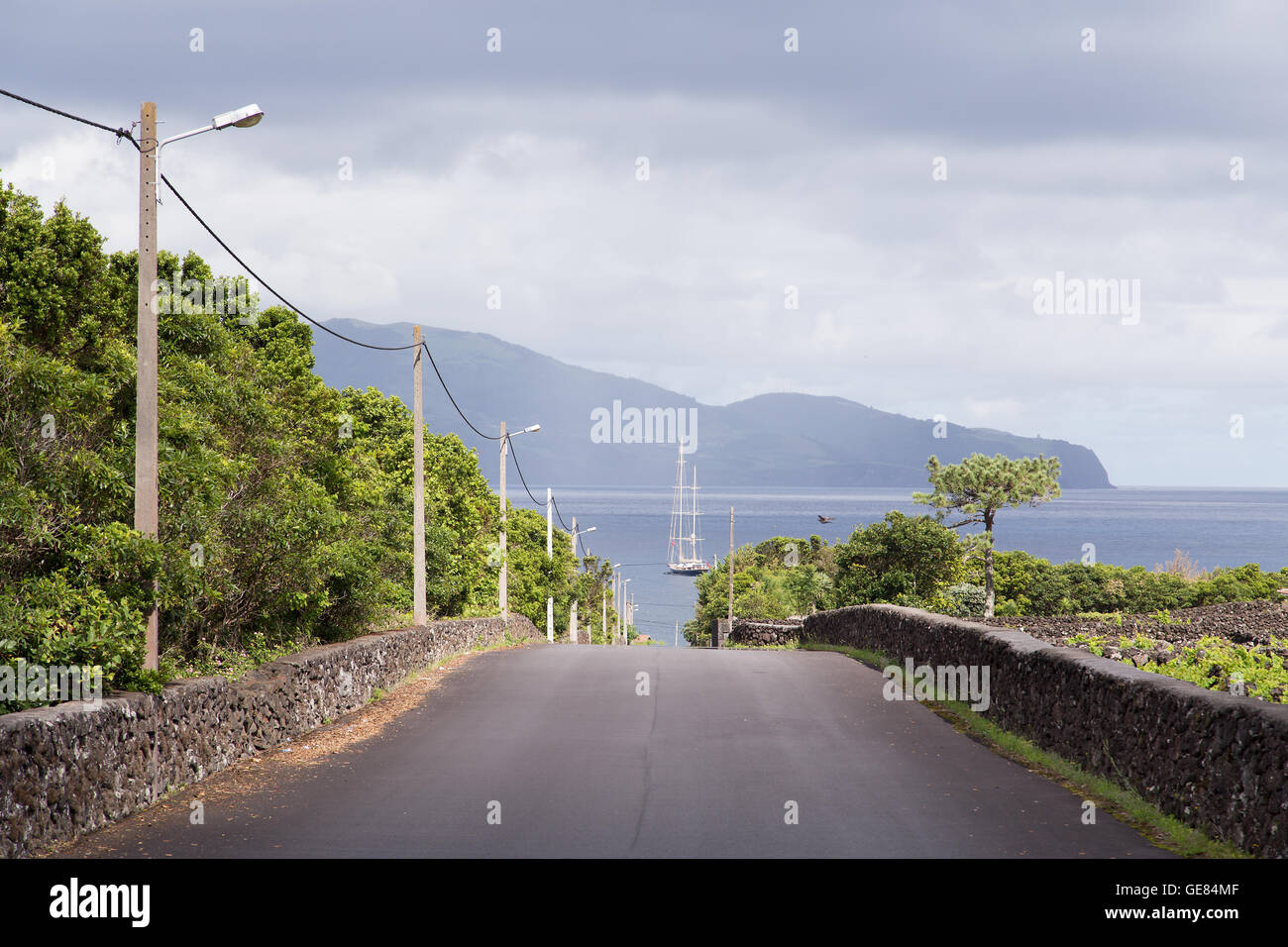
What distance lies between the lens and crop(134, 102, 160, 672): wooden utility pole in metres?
11.0

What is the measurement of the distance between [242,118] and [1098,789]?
10.1m

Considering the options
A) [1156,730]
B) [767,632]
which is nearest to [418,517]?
[1156,730]

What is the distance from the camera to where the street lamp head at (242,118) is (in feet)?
37.2

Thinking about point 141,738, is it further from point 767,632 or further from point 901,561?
point 901,561

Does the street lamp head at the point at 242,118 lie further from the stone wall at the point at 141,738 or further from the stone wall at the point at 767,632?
the stone wall at the point at 767,632

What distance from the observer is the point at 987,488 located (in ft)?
142

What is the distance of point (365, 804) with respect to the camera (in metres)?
10.1

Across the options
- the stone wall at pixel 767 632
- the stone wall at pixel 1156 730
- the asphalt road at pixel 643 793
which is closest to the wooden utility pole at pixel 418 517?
the asphalt road at pixel 643 793

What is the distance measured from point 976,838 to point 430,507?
24.1 metres

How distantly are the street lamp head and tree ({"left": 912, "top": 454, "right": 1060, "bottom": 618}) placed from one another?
112 ft

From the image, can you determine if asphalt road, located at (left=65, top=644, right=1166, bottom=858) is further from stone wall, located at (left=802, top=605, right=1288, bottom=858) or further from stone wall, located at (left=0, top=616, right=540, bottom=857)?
stone wall, located at (left=802, top=605, right=1288, bottom=858)

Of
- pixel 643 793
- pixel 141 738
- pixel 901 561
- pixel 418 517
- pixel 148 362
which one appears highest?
pixel 148 362
